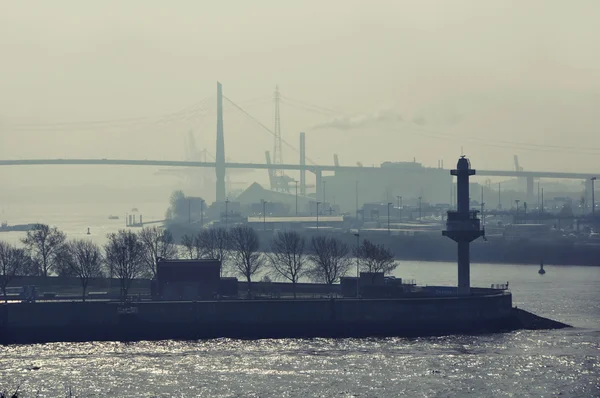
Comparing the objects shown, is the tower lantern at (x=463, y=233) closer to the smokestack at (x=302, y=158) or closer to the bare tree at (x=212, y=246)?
the bare tree at (x=212, y=246)

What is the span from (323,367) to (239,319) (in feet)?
19.2

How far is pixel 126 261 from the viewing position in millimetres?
36688

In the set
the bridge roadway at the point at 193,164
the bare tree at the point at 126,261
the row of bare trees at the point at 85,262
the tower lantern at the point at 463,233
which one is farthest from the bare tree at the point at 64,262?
the bridge roadway at the point at 193,164

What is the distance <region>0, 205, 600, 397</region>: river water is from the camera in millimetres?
23359

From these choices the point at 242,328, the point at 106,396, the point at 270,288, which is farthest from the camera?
the point at 270,288

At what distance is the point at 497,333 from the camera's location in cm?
3091

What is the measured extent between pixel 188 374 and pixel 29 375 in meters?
2.88

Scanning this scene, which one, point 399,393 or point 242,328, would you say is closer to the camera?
point 399,393

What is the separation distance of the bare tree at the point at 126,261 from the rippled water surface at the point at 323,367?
244 inches

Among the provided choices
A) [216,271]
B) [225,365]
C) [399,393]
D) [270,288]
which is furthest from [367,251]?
[399,393]

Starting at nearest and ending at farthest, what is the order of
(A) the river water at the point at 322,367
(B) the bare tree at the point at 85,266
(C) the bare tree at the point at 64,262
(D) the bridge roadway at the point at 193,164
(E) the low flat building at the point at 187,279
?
(A) the river water at the point at 322,367 → (E) the low flat building at the point at 187,279 → (B) the bare tree at the point at 85,266 → (C) the bare tree at the point at 64,262 → (D) the bridge roadway at the point at 193,164

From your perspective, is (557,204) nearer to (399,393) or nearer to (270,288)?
(270,288)

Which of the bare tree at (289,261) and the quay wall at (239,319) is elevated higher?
the bare tree at (289,261)

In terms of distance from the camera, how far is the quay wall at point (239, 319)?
30.3 meters
